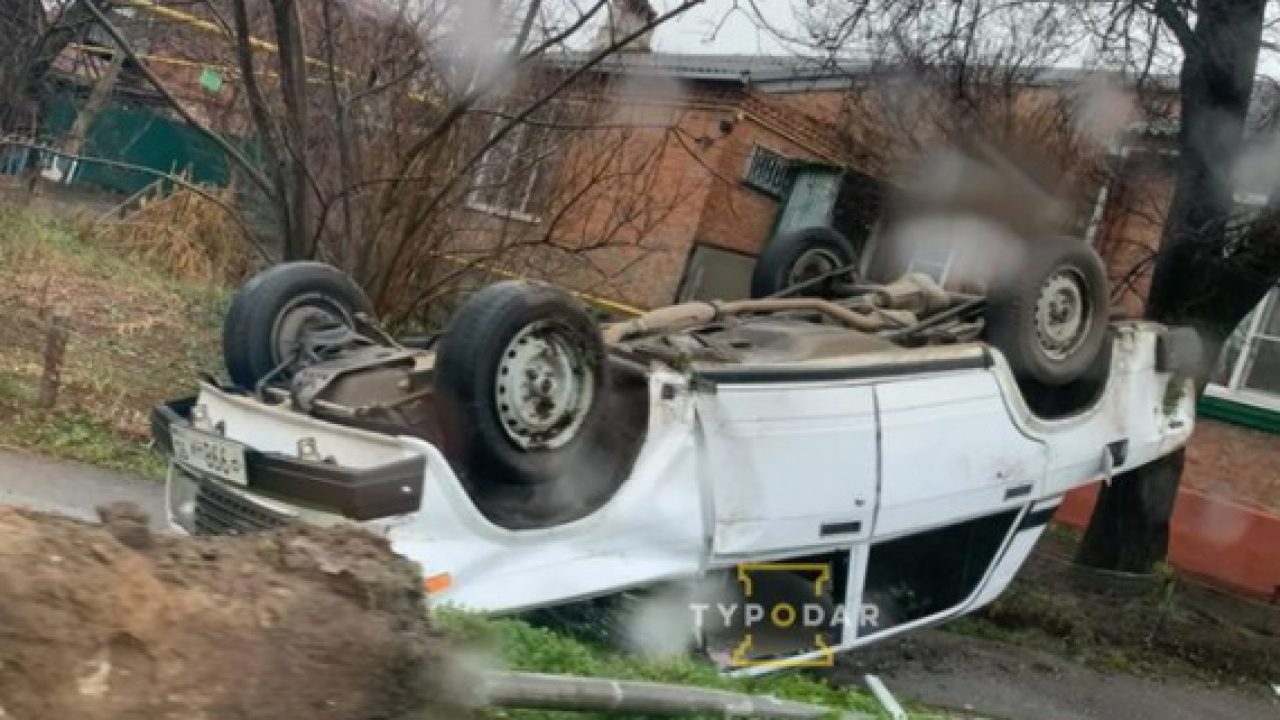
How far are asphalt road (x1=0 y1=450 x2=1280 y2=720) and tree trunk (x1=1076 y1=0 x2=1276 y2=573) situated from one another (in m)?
2.13

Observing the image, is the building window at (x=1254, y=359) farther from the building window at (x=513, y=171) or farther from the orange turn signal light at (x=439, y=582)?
the orange turn signal light at (x=439, y=582)

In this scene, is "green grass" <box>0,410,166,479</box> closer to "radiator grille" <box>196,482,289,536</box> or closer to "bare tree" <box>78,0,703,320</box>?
"bare tree" <box>78,0,703,320</box>

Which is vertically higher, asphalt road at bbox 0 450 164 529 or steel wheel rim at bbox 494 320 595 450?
steel wheel rim at bbox 494 320 595 450

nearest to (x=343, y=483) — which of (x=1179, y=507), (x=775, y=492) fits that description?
(x=775, y=492)

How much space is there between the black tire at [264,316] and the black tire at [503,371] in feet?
4.07

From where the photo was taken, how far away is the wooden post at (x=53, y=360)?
905 centimetres

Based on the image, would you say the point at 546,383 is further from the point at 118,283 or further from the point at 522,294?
the point at 118,283

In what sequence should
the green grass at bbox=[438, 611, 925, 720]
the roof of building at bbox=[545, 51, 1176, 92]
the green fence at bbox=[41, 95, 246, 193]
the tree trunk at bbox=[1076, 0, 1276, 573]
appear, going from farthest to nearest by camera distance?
the green fence at bbox=[41, 95, 246, 193] → the roof of building at bbox=[545, 51, 1176, 92] → the tree trunk at bbox=[1076, 0, 1276, 573] → the green grass at bbox=[438, 611, 925, 720]

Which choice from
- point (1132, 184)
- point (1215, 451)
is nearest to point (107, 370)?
point (1132, 184)

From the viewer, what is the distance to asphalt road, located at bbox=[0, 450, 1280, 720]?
21.9 ft

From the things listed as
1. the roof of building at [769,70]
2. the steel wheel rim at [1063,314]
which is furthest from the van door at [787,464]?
the roof of building at [769,70]

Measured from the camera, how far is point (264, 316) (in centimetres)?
572

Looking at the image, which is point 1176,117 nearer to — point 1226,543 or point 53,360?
point 1226,543

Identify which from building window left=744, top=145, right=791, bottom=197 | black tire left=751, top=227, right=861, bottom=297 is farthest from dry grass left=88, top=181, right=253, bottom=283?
black tire left=751, top=227, right=861, bottom=297
